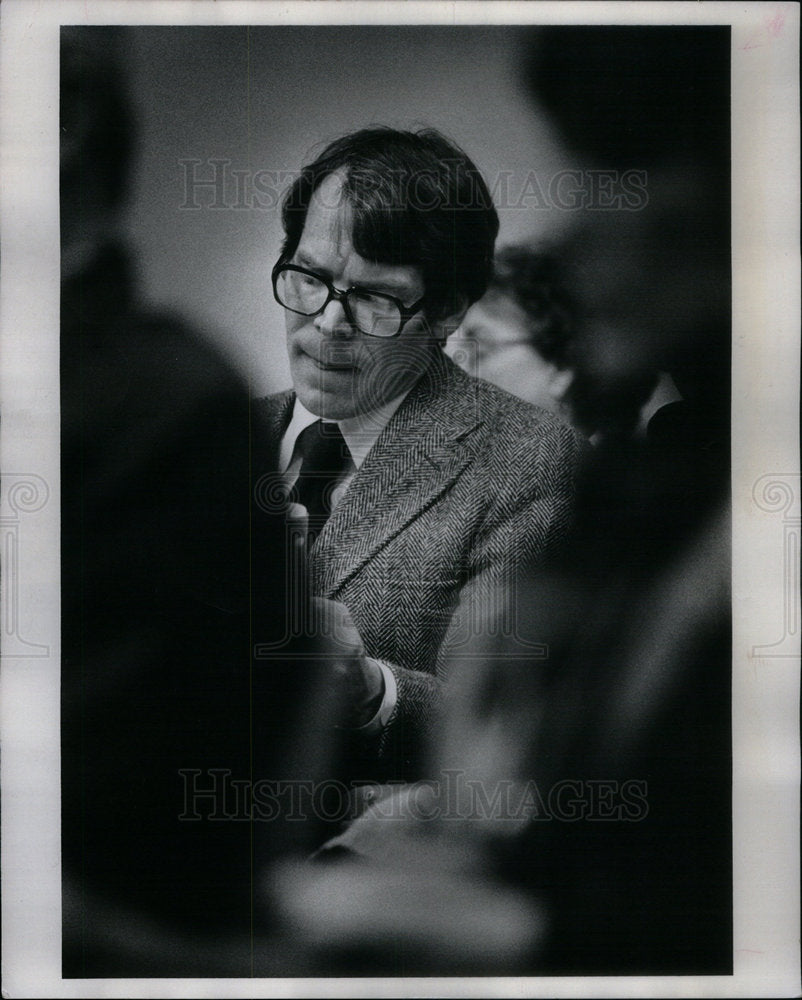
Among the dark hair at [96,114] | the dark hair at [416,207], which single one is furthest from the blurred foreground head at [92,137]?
the dark hair at [416,207]

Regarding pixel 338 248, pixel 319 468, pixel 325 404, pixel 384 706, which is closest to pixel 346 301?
pixel 338 248

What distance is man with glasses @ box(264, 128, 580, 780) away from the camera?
2.33m

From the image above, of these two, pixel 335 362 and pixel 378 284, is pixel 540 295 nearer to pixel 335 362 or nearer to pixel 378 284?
pixel 378 284

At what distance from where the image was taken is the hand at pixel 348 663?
2.33 metres

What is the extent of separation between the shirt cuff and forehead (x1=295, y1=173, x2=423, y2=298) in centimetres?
83

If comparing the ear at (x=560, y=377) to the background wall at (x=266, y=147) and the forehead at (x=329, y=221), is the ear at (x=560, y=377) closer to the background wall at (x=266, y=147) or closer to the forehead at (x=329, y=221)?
the background wall at (x=266, y=147)

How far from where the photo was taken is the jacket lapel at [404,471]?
7.66ft

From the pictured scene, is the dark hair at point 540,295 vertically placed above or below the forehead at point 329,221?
below

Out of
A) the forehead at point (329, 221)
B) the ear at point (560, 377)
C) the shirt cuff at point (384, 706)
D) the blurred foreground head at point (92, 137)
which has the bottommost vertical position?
the shirt cuff at point (384, 706)

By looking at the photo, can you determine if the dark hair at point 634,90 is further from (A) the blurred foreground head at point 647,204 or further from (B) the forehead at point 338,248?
(B) the forehead at point 338,248

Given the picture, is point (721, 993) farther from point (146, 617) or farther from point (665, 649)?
point (146, 617)

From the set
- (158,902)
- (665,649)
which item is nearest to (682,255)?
(665,649)

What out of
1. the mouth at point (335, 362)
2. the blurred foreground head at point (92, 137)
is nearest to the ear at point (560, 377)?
the mouth at point (335, 362)

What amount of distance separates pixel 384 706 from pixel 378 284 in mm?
935
